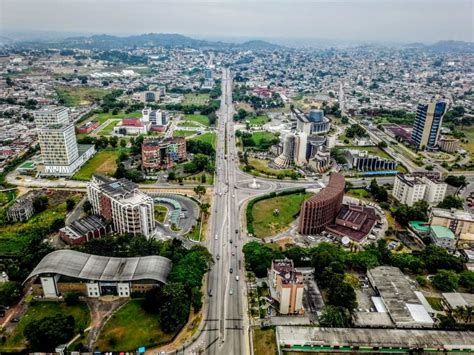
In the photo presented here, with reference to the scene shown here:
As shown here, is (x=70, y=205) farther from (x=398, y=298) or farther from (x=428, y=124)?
(x=428, y=124)

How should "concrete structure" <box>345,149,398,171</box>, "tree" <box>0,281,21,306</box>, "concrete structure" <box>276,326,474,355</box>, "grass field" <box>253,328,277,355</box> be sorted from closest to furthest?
"concrete structure" <box>276,326,474,355</box> < "grass field" <box>253,328,277,355</box> < "tree" <box>0,281,21,306</box> < "concrete structure" <box>345,149,398,171</box>

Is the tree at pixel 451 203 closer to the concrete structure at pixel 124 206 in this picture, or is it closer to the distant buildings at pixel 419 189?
the distant buildings at pixel 419 189

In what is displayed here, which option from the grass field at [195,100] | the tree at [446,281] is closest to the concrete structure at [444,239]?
the tree at [446,281]

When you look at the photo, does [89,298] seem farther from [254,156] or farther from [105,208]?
[254,156]

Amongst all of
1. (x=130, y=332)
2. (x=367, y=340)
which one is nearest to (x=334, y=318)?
(x=367, y=340)

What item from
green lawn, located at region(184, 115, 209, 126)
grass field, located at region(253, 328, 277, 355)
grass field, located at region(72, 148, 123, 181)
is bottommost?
grass field, located at region(253, 328, 277, 355)

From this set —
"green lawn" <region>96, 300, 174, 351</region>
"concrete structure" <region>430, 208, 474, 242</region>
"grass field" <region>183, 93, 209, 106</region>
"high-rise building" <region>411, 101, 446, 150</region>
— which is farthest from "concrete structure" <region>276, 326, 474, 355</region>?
"grass field" <region>183, 93, 209, 106</region>

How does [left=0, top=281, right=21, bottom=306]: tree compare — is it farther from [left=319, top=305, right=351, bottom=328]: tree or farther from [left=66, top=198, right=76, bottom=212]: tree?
[left=319, top=305, right=351, bottom=328]: tree
